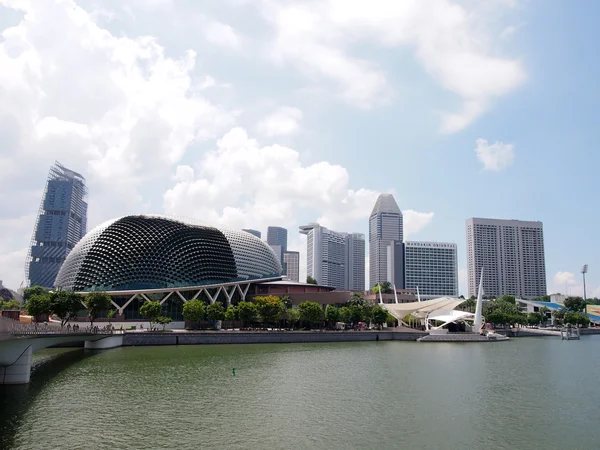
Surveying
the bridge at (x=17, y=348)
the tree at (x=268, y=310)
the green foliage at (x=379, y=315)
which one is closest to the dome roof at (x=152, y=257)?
the tree at (x=268, y=310)

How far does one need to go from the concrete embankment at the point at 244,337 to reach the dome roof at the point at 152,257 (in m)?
26.1

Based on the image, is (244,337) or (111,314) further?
(111,314)

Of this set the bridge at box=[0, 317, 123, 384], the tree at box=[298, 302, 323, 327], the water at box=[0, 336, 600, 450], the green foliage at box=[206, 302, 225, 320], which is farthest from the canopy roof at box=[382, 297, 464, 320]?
the bridge at box=[0, 317, 123, 384]

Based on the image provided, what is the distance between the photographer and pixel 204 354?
180 feet

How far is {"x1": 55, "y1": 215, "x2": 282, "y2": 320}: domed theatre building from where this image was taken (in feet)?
300

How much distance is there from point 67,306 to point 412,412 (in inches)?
2161

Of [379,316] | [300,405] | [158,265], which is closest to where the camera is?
[300,405]

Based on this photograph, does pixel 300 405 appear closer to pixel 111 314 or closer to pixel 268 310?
pixel 268 310

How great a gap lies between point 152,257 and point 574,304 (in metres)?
118

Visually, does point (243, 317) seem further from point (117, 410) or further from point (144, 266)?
point (117, 410)

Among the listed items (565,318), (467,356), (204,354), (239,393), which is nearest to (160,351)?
(204,354)

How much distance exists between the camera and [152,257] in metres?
95.0

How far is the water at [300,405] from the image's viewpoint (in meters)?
22.3

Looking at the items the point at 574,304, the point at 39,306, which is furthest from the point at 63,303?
the point at 574,304
